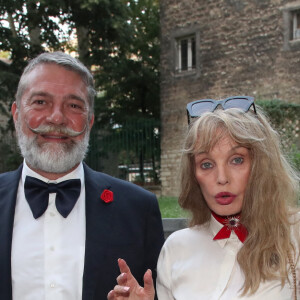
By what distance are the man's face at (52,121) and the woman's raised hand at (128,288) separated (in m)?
0.79

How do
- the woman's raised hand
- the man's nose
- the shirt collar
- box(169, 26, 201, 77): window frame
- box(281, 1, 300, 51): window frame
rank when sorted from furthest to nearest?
box(169, 26, 201, 77): window frame → box(281, 1, 300, 51): window frame → the man's nose → the shirt collar → the woman's raised hand

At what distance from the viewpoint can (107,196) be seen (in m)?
2.67

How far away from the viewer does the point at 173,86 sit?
1425 centimetres

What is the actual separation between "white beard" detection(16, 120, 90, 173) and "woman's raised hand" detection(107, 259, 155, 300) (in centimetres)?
77

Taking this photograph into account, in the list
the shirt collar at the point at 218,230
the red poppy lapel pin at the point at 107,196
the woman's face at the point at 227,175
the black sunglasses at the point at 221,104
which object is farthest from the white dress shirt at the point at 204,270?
the black sunglasses at the point at 221,104

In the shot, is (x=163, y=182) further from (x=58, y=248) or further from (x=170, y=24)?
(x=58, y=248)

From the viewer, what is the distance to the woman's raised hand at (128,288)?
2.04 m

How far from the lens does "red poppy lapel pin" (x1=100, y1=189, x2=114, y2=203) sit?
2.66 meters

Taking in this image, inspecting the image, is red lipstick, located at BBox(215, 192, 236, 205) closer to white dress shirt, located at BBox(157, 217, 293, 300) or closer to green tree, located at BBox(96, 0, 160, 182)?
white dress shirt, located at BBox(157, 217, 293, 300)

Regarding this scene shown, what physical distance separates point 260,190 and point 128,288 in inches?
30.1

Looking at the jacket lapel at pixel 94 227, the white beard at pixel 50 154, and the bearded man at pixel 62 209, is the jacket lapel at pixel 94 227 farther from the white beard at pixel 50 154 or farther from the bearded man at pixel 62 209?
the white beard at pixel 50 154

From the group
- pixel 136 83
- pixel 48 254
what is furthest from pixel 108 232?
pixel 136 83

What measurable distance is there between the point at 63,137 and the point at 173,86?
11.8m

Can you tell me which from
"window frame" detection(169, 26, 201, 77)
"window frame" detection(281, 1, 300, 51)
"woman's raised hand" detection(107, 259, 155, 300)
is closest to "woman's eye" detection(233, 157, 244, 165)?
"woman's raised hand" detection(107, 259, 155, 300)
